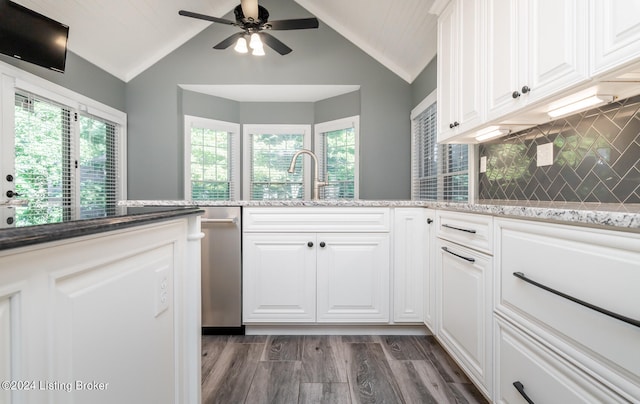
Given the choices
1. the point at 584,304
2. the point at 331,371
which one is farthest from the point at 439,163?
the point at 584,304

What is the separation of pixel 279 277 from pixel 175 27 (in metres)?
3.04

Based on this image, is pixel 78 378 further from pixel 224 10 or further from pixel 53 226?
pixel 224 10

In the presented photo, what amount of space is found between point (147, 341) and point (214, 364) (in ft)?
3.59

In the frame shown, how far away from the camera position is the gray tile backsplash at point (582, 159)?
1130mm

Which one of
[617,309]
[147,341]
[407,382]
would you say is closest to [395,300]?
[407,382]

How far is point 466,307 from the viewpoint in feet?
4.85

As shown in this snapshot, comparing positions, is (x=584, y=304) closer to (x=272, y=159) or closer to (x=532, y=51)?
(x=532, y=51)

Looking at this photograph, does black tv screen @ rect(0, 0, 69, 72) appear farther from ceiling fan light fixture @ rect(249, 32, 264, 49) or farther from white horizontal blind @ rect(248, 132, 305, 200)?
white horizontal blind @ rect(248, 132, 305, 200)

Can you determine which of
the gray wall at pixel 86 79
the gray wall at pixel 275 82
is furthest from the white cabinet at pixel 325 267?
the gray wall at pixel 86 79

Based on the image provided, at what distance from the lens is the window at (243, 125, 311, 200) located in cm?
410

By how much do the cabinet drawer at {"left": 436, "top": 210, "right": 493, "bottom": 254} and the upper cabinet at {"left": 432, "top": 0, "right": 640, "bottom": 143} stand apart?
1.62 ft

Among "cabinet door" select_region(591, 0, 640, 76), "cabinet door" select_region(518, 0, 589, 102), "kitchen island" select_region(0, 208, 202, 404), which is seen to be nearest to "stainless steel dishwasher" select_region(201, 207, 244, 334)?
"kitchen island" select_region(0, 208, 202, 404)

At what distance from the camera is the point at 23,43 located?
2131 mm

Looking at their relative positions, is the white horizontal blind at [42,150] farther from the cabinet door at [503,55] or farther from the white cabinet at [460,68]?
the cabinet door at [503,55]
